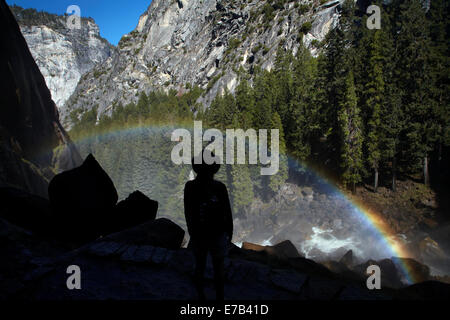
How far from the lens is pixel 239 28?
8975 centimetres

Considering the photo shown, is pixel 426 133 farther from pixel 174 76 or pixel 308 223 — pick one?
pixel 174 76

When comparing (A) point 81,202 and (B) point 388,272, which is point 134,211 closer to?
(A) point 81,202

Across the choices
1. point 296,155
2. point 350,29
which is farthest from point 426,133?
point 350,29

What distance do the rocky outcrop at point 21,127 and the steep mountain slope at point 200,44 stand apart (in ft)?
171

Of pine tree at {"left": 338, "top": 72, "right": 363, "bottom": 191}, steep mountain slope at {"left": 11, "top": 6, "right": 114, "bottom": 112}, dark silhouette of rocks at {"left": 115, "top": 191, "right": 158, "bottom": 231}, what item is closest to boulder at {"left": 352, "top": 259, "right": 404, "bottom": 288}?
dark silhouette of rocks at {"left": 115, "top": 191, "right": 158, "bottom": 231}

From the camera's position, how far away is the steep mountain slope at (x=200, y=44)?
66.4 metres

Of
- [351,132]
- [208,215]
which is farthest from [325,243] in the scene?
[208,215]

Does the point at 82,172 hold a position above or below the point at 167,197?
above

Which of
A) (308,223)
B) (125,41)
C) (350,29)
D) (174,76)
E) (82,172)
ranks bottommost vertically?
(308,223)

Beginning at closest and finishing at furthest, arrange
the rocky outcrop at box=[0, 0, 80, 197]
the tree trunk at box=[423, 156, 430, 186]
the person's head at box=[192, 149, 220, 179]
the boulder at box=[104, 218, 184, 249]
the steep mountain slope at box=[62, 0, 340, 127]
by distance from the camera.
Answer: the person's head at box=[192, 149, 220, 179] < the boulder at box=[104, 218, 184, 249] < the rocky outcrop at box=[0, 0, 80, 197] < the tree trunk at box=[423, 156, 430, 186] < the steep mountain slope at box=[62, 0, 340, 127]

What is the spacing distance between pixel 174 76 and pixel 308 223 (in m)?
101

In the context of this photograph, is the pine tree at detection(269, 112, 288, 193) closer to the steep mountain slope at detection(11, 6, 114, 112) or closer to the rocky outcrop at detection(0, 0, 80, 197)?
the rocky outcrop at detection(0, 0, 80, 197)

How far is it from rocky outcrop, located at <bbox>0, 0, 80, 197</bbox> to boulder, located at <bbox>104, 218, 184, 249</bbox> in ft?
33.2

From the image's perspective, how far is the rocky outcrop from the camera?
15.0 metres
